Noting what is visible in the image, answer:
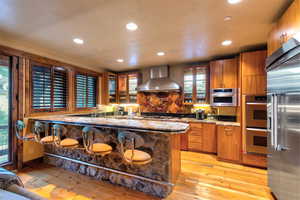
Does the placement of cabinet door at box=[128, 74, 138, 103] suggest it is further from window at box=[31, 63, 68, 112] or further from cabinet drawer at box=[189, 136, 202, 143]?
cabinet drawer at box=[189, 136, 202, 143]

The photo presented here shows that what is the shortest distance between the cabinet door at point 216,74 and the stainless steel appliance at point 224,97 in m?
0.14

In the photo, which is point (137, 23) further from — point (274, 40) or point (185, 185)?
point (185, 185)

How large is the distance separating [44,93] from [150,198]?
11.0 ft

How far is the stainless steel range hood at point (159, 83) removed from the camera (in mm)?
4445

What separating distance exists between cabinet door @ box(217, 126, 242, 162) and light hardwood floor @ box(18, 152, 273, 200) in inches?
10.4

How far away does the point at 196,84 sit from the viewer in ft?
14.0

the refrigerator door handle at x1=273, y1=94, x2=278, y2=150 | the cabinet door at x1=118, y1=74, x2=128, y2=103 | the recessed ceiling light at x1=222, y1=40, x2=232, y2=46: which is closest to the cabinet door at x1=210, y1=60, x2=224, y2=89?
the recessed ceiling light at x1=222, y1=40, x2=232, y2=46

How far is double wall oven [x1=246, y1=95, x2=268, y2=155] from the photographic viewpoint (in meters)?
2.93

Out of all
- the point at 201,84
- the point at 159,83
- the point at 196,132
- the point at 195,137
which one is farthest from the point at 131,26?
the point at 195,137

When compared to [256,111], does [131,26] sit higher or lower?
higher

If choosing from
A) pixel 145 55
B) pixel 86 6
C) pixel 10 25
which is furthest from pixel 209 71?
pixel 10 25

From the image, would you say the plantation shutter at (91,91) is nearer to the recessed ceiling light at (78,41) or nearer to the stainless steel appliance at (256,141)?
the recessed ceiling light at (78,41)

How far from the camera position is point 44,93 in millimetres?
3400

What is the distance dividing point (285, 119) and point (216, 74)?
227 centimetres
